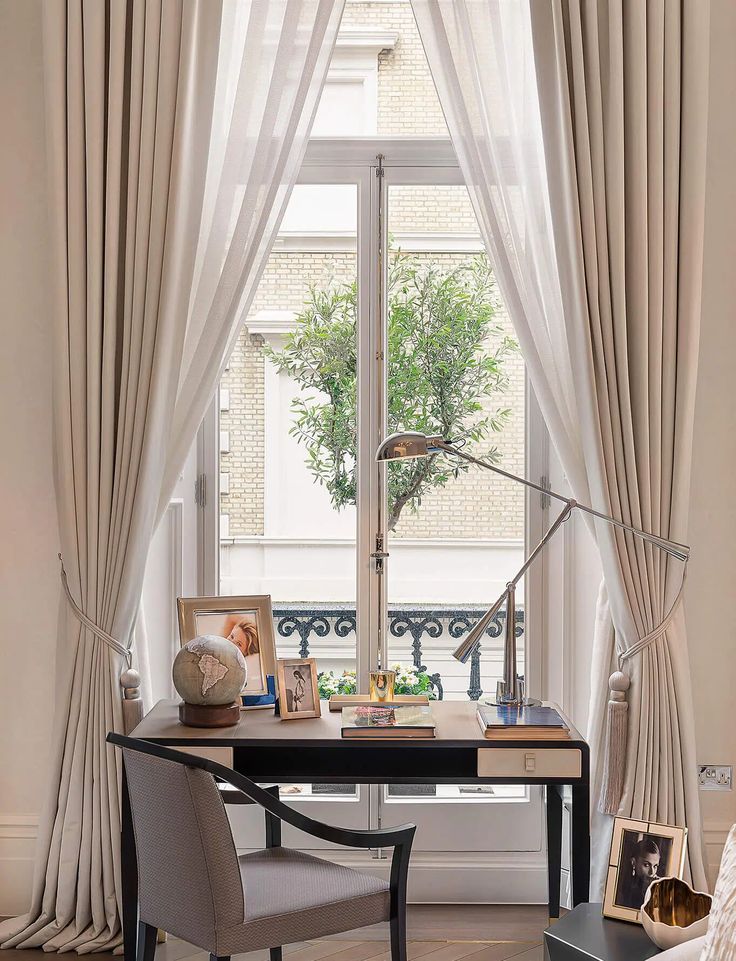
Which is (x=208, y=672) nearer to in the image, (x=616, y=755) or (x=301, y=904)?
(x=301, y=904)

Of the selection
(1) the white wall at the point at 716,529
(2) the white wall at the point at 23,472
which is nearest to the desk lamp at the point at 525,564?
(1) the white wall at the point at 716,529

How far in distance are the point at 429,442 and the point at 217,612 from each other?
2.47 feet

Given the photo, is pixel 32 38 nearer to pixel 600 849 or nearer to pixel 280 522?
pixel 280 522

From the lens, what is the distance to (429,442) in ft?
7.70

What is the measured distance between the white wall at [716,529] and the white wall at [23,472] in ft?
6.41

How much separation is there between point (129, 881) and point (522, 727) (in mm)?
1042

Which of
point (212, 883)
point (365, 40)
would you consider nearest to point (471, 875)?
point (212, 883)

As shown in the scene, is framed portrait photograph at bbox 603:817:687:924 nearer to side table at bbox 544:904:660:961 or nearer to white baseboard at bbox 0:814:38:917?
side table at bbox 544:904:660:961

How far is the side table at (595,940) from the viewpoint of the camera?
5.66 feet

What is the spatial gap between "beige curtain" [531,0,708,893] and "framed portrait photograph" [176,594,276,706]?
0.97 m

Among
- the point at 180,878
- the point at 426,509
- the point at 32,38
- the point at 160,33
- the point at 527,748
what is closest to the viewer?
the point at 180,878

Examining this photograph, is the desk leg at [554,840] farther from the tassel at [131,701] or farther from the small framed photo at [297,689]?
the tassel at [131,701]

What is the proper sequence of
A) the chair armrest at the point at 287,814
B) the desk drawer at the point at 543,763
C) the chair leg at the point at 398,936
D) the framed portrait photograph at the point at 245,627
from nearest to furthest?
the chair armrest at the point at 287,814 < the chair leg at the point at 398,936 < the desk drawer at the point at 543,763 < the framed portrait photograph at the point at 245,627

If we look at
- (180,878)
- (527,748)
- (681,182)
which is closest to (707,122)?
(681,182)
